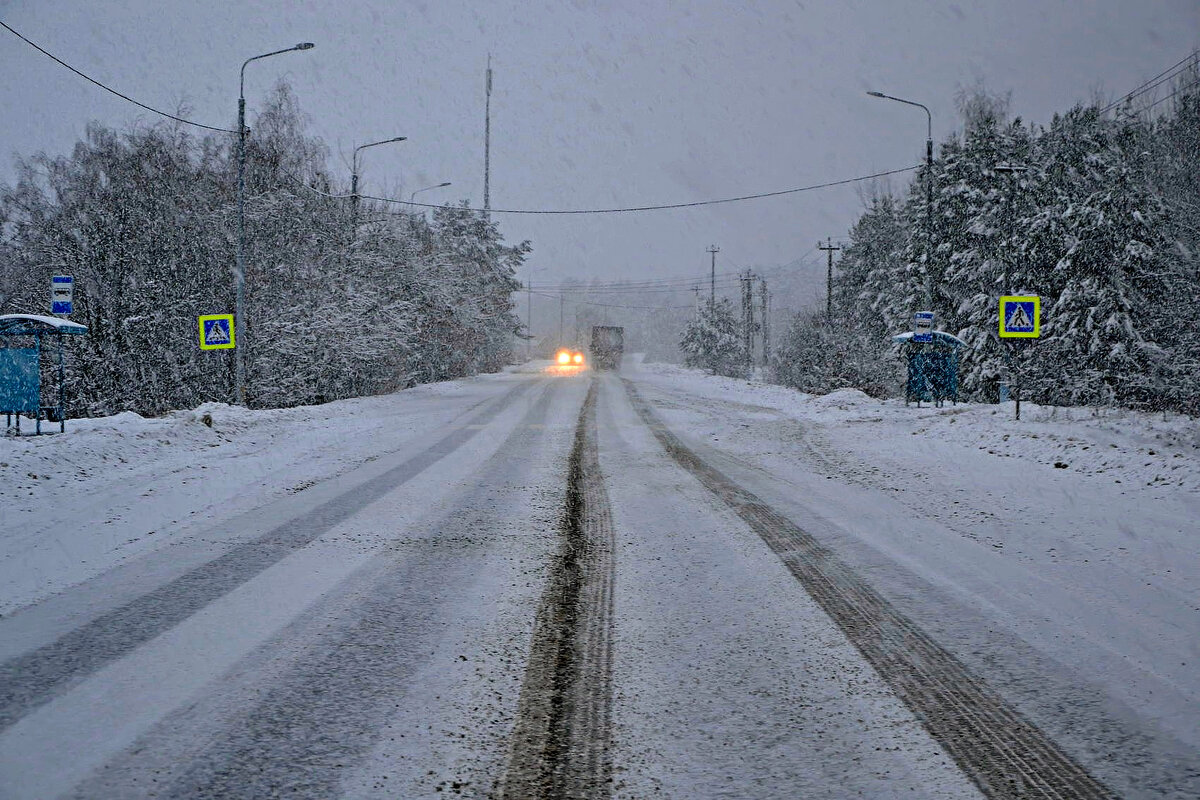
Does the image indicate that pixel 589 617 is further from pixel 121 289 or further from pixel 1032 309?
pixel 121 289

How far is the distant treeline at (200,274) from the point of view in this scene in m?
23.2

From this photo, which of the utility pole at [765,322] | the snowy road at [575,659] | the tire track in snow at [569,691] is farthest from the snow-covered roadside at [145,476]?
the utility pole at [765,322]

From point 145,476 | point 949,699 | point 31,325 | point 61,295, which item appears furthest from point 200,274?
point 949,699

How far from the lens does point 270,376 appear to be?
23.1m

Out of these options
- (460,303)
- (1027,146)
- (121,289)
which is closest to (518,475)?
(121,289)

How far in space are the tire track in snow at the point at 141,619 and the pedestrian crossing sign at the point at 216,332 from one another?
11.9 m

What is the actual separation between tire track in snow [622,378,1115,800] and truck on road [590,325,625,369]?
5509 cm

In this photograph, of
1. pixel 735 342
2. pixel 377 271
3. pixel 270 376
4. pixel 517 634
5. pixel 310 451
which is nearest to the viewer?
pixel 517 634

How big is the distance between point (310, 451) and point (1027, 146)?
39.2 meters

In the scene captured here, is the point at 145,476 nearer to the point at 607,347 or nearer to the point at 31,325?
the point at 31,325

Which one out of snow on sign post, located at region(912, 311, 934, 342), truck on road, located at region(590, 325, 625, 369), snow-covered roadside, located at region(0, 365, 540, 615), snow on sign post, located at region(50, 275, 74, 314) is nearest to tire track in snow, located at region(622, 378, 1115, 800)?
snow-covered roadside, located at region(0, 365, 540, 615)

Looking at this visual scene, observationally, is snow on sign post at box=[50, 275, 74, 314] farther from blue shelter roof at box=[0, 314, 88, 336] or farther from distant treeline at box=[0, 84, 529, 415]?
distant treeline at box=[0, 84, 529, 415]

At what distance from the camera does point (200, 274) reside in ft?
77.8

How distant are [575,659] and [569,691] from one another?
0.33 m
